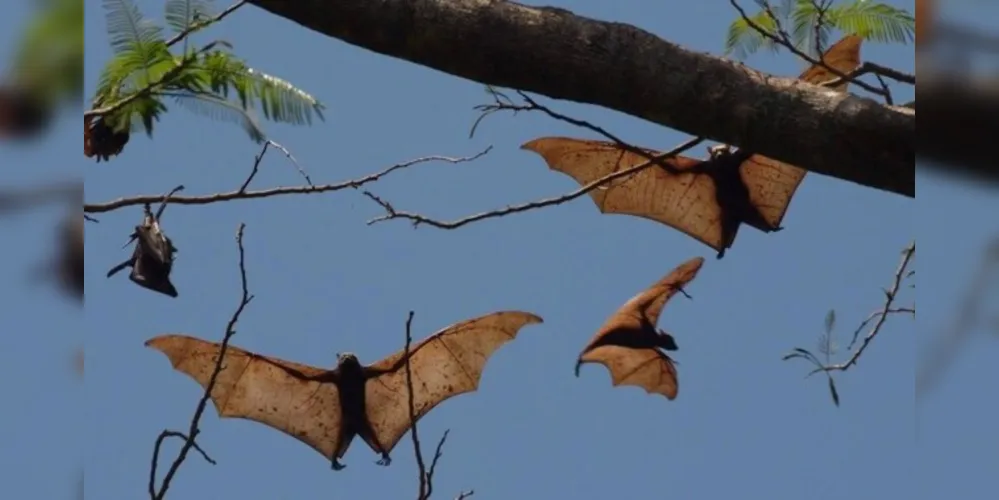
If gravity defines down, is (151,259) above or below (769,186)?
below

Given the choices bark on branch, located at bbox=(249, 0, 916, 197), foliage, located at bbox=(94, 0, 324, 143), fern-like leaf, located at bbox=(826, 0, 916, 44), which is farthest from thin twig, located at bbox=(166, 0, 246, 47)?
fern-like leaf, located at bbox=(826, 0, 916, 44)

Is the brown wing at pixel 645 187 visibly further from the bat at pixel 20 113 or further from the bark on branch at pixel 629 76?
the bat at pixel 20 113

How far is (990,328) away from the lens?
3.18ft

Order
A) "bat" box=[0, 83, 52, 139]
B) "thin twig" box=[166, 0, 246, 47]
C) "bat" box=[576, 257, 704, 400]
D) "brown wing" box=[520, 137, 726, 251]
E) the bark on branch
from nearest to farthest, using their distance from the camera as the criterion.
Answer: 1. "bat" box=[0, 83, 52, 139]
2. the bark on branch
3. "thin twig" box=[166, 0, 246, 47]
4. "brown wing" box=[520, 137, 726, 251]
5. "bat" box=[576, 257, 704, 400]

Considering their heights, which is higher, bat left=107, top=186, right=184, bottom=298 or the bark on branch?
the bark on branch

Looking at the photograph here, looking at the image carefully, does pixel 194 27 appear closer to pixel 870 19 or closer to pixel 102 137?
pixel 102 137

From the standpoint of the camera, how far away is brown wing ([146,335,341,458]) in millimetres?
7199

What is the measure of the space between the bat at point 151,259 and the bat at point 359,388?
151 cm

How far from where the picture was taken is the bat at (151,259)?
18.0 feet

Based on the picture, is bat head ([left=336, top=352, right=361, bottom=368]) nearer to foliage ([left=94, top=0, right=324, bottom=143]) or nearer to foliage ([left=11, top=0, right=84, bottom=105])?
foliage ([left=94, top=0, right=324, bottom=143])

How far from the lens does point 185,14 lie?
4273 millimetres

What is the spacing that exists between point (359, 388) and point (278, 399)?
50 cm

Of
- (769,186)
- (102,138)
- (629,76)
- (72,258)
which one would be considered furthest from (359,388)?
(72,258)

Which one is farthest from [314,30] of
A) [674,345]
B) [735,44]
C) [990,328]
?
[674,345]
